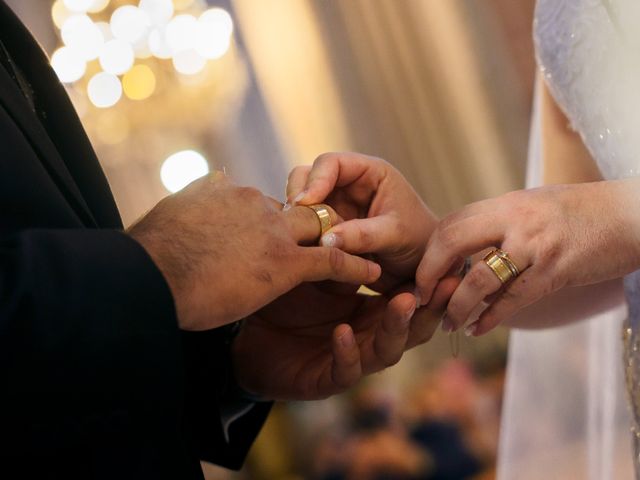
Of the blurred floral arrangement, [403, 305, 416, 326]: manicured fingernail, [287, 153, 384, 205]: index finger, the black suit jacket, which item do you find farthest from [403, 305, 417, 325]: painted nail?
the blurred floral arrangement

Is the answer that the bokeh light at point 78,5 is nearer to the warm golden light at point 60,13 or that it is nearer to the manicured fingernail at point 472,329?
the warm golden light at point 60,13

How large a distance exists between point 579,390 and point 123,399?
1.24m

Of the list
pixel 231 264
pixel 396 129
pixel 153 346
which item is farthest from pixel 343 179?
pixel 396 129

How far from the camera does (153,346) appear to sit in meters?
0.84

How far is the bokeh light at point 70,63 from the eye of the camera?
3627 millimetres

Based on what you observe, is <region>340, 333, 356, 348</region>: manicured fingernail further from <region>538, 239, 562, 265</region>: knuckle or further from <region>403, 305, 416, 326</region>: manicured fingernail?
<region>538, 239, 562, 265</region>: knuckle

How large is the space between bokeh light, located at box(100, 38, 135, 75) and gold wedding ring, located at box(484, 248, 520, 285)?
2.91 m

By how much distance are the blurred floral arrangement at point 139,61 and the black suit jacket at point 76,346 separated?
2.81 meters

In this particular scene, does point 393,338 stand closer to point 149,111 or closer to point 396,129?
point 149,111

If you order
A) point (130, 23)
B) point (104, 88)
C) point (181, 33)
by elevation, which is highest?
point (130, 23)

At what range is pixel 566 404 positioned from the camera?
181 centimetres

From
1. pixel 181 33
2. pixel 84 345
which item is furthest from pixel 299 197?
pixel 181 33

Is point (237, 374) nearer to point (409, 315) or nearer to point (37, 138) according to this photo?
point (409, 315)

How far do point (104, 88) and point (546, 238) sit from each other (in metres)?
2.99
